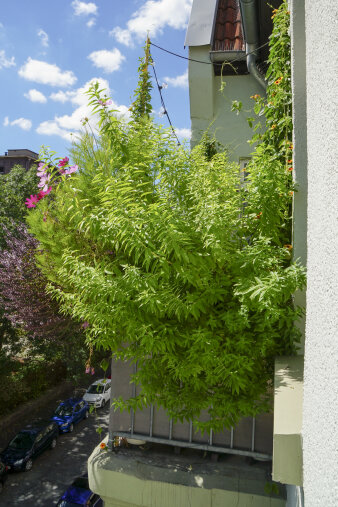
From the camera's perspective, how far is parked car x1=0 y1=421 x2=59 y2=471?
12.7 metres

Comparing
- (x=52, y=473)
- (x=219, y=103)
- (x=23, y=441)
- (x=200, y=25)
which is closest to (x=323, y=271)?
(x=219, y=103)

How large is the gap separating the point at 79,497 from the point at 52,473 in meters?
3.36

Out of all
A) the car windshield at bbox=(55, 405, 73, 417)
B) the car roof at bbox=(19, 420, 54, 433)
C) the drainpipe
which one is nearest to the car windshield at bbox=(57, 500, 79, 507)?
the car roof at bbox=(19, 420, 54, 433)

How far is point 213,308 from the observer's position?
3.51 m

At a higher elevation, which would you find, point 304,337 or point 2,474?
point 304,337

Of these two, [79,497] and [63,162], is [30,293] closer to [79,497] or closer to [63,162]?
[63,162]

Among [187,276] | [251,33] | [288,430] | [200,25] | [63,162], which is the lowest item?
[288,430]

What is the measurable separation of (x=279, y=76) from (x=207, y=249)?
7.62ft

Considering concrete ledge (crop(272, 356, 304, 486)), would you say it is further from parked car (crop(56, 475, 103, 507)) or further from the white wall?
parked car (crop(56, 475, 103, 507))

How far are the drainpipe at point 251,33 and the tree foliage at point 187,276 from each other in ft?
9.38

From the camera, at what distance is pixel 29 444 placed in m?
13.3

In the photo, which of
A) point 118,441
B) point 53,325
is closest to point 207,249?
point 118,441

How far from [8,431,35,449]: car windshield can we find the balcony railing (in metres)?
10.8

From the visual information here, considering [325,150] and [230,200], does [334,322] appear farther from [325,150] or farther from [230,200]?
[230,200]
